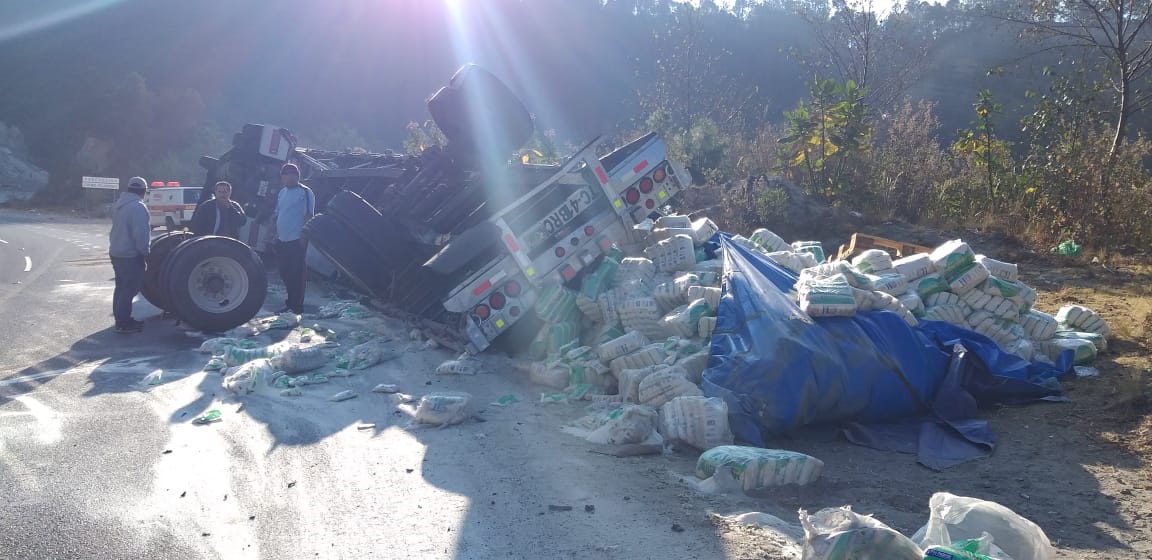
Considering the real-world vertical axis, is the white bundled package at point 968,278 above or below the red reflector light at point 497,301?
above

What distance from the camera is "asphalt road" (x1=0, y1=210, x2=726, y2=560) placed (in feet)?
13.1

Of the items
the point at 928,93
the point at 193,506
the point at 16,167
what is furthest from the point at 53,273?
the point at 16,167

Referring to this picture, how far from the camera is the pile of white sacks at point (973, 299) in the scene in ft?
22.9

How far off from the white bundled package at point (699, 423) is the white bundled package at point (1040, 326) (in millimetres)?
3537

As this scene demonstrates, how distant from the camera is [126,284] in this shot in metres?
8.98

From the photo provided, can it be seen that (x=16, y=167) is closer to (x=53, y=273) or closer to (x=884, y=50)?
(x=53, y=273)

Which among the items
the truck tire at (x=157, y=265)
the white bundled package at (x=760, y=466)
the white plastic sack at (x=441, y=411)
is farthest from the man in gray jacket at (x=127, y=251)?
the white bundled package at (x=760, y=466)

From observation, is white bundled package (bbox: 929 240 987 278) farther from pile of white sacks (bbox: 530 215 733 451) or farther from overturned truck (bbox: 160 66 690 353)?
overturned truck (bbox: 160 66 690 353)

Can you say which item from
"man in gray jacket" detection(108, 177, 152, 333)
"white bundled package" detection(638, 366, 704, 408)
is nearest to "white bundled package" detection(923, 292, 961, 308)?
"white bundled package" detection(638, 366, 704, 408)

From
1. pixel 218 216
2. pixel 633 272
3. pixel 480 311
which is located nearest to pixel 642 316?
pixel 633 272

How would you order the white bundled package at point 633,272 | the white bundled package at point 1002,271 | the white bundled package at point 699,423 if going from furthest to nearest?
the white bundled package at point 633,272 → the white bundled package at point 1002,271 → the white bundled package at point 699,423

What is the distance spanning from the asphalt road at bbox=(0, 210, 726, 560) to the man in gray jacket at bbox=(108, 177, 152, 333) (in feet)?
4.33

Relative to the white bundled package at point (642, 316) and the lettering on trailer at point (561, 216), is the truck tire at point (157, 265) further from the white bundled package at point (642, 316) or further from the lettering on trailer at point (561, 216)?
the white bundled package at point (642, 316)

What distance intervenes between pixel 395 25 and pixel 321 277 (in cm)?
5275
